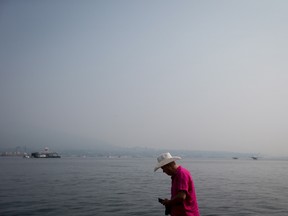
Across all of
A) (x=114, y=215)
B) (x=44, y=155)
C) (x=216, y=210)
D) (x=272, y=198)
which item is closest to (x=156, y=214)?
(x=114, y=215)

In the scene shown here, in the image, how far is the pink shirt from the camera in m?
5.64

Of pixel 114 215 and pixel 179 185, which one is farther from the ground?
pixel 179 185

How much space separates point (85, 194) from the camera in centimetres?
2623

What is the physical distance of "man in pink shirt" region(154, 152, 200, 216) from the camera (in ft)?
18.4

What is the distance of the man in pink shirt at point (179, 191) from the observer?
221 inches

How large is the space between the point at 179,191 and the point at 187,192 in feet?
0.56

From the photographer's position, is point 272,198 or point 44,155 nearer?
point 272,198

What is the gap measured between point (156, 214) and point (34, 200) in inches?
398

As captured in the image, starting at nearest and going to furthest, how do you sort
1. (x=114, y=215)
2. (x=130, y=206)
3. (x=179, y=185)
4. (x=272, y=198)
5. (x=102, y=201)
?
(x=179, y=185), (x=114, y=215), (x=130, y=206), (x=102, y=201), (x=272, y=198)

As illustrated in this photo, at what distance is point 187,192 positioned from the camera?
18.6ft

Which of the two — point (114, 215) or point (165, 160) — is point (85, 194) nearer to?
point (114, 215)

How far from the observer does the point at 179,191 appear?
5617 mm

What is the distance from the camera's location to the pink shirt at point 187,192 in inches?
222

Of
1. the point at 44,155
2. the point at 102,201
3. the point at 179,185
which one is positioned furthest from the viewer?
the point at 44,155
